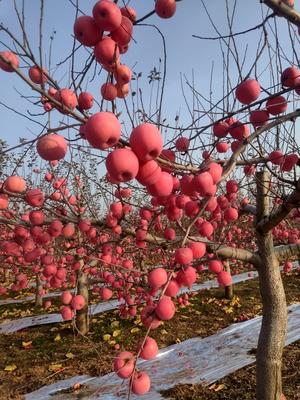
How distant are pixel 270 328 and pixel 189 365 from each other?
202 cm

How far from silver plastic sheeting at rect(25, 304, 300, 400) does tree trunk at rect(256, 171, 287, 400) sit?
135 centimetres

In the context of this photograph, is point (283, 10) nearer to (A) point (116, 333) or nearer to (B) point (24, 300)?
(A) point (116, 333)

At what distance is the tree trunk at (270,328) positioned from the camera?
319 cm

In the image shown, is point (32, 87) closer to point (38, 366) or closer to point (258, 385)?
point (258, 385)

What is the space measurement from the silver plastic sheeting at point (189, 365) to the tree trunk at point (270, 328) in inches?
Result: 53.3

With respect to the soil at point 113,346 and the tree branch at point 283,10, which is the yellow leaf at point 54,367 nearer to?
the soil at point 113,346

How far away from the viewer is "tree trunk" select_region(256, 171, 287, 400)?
10.5 ft

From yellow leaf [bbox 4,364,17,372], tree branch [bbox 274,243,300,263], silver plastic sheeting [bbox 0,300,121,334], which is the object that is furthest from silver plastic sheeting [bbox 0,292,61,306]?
tree branch [bbox 274,243,300,263]

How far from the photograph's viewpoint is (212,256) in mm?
3049

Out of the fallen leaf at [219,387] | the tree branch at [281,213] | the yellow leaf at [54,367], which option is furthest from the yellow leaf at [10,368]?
the tree branch at [281,213]

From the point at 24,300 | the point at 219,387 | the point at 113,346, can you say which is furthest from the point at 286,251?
the point at 24,300

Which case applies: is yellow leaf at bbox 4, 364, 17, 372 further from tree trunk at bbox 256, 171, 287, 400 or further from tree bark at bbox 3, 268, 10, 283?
tree bark at bbox 3, 268, 10, 283

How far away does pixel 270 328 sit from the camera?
333cm

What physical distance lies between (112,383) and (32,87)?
4.34 m
